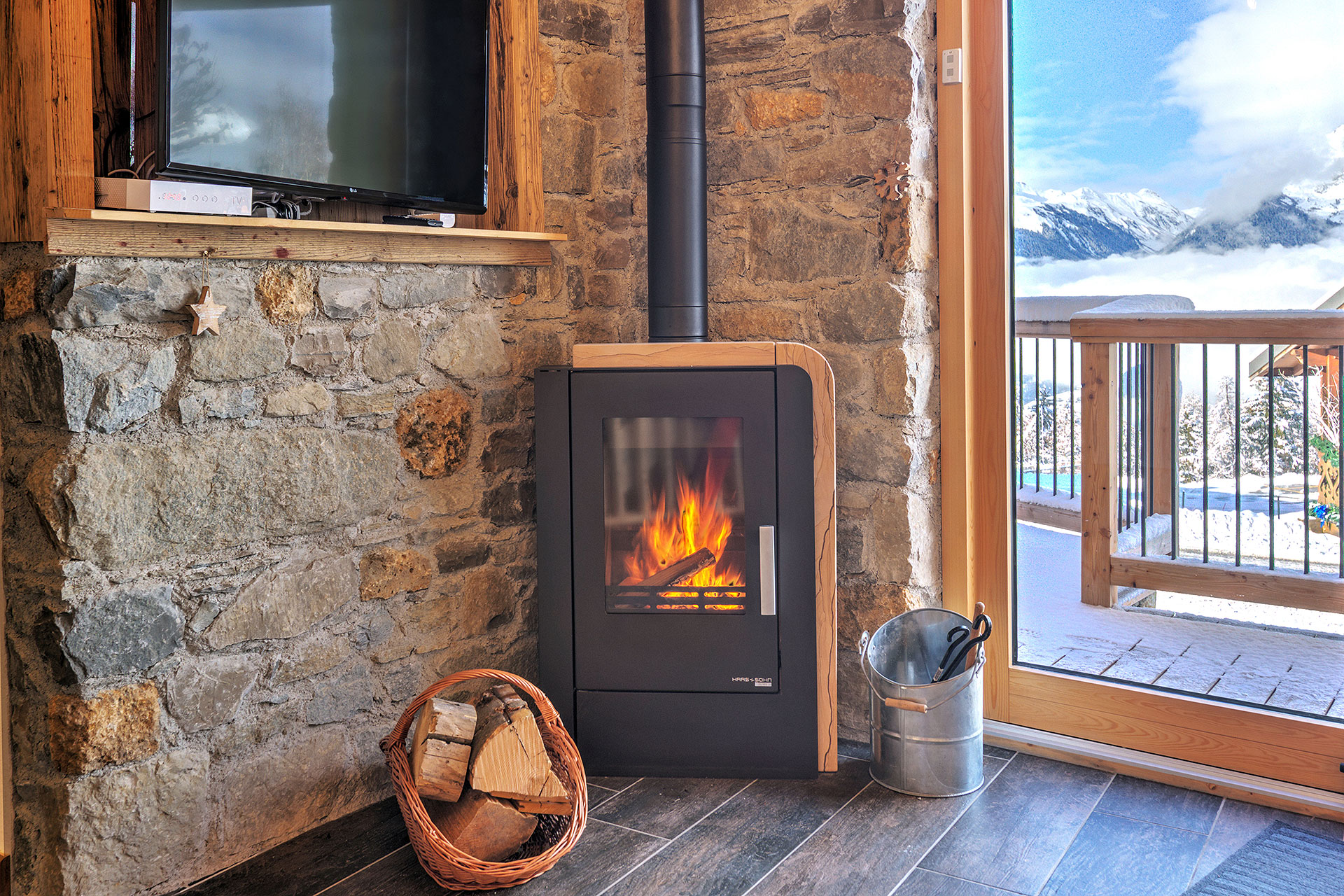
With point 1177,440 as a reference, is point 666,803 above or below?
below

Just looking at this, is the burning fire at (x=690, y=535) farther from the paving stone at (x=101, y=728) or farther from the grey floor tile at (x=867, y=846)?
the paving stone at (x=101, y=728)

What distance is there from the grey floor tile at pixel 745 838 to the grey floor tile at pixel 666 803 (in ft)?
0.12

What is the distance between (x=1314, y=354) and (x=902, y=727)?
1.24 metres

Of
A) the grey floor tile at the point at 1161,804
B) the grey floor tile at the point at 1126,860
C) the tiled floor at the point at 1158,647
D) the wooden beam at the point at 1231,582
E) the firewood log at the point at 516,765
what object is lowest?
the grey floor tile at the point at 1126,860

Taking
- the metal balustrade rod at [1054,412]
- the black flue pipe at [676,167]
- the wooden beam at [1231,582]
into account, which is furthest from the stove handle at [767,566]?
the wooden beam at [1231,582]

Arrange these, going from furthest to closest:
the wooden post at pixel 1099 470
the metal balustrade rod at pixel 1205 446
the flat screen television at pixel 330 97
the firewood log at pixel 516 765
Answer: the wooden post at pixel 1099 470 → the metal balustrade rod at pixel 1205 446 → the firewood log at pixel 516 765 → the flat screen television at pixel 330 97

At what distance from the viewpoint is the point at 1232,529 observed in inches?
93.8

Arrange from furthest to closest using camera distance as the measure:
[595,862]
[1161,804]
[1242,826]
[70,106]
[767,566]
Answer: [767,566], [1161,804], [1242,826], [595,862], [70,106]

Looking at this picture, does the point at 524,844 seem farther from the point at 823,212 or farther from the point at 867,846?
the point at 823,212

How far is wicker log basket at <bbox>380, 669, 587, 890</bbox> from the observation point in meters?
1.91

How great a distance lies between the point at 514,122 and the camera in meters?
2.63

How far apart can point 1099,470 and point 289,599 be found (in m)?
1.94

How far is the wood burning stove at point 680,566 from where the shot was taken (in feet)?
7.82

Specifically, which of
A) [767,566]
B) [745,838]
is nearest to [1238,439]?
[767,566]
